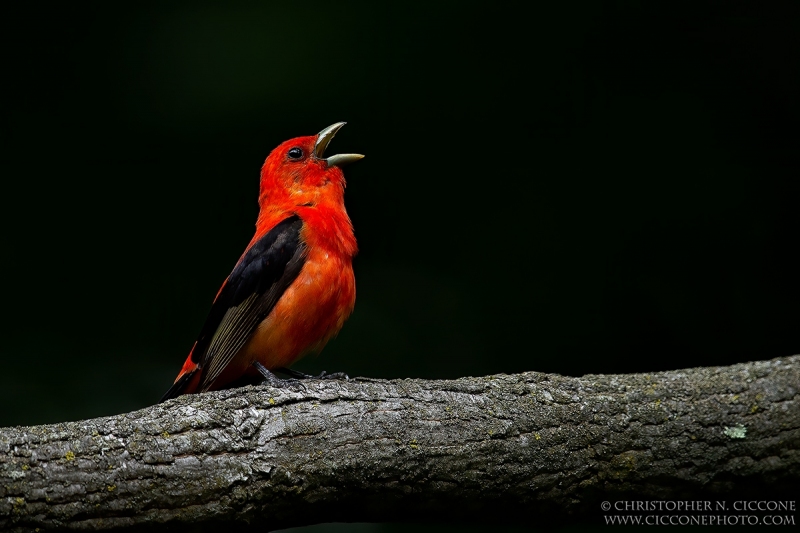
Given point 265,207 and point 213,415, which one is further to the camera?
point 265,207

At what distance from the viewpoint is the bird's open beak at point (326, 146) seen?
492 centimetres

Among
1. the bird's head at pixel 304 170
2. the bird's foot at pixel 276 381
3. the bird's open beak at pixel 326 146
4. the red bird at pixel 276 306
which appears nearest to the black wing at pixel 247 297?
the red bird at pixel 276 306

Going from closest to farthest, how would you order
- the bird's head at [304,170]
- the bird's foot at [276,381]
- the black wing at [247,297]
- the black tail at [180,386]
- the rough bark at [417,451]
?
1. the rough bark at [417,451]
2. the bird's foot at [276,381]
3. the black wing at [247,297]
4. the black tail at [180,386]
5. the bird's head at [304,170]

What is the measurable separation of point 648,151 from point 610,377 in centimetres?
212

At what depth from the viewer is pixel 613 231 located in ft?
16.5

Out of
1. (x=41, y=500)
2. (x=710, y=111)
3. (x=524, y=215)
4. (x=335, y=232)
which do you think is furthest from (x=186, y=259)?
(x=710, y=111)

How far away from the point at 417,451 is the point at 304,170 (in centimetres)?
230

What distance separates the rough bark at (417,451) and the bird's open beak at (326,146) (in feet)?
6.25

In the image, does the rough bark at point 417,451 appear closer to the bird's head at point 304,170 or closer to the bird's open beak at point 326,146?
the bird's head at point 304,170

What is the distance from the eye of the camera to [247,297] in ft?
13.4

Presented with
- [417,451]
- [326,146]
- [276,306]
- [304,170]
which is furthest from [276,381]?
[326,146]

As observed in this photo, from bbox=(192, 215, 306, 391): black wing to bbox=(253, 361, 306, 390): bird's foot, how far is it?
176 mm

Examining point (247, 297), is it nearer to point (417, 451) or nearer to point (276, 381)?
point (276, 381)

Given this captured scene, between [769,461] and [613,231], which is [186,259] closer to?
[613,231]
